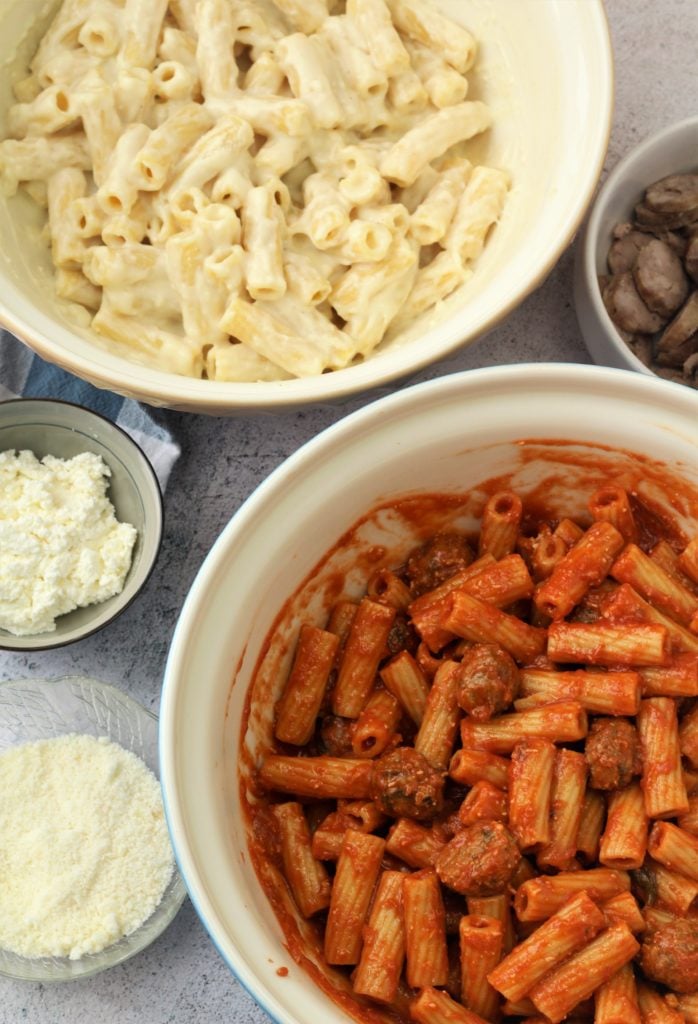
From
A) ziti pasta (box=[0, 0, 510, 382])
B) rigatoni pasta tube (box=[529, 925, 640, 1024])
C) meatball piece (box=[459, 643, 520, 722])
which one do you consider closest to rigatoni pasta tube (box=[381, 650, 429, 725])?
meatball piece (box=[459, 643, 520, 722])

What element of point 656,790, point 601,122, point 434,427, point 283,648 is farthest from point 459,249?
point 656,790

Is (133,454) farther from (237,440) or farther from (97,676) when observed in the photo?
(97,676)

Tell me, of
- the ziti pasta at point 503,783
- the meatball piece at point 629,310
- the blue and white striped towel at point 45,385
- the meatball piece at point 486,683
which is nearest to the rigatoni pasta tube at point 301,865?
the ziti pasta at point 503,783

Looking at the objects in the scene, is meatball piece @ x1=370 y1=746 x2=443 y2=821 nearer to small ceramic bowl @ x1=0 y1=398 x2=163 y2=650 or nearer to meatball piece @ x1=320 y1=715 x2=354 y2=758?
meatball piece @ x1=320 y1=715 x2=354 y2=758

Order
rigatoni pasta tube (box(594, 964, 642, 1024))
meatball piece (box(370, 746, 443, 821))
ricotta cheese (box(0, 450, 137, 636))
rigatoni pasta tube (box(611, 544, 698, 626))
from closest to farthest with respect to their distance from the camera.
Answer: rigatoni pasta tube (box(594, 964, 642, 1024)) < meatball piece (box(370, 746, 443, 821)) < rigatoni pasta tube (box(611, 544, 698, 626)) < ricotta cheese (box(0, 450, 137, 636))

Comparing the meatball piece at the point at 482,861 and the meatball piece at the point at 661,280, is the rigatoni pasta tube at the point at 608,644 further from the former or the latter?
the meatball piece at the point at 661,280

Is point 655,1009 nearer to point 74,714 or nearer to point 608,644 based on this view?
point 608,644

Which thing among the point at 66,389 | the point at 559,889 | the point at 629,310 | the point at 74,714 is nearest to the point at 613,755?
the point at 559,889
